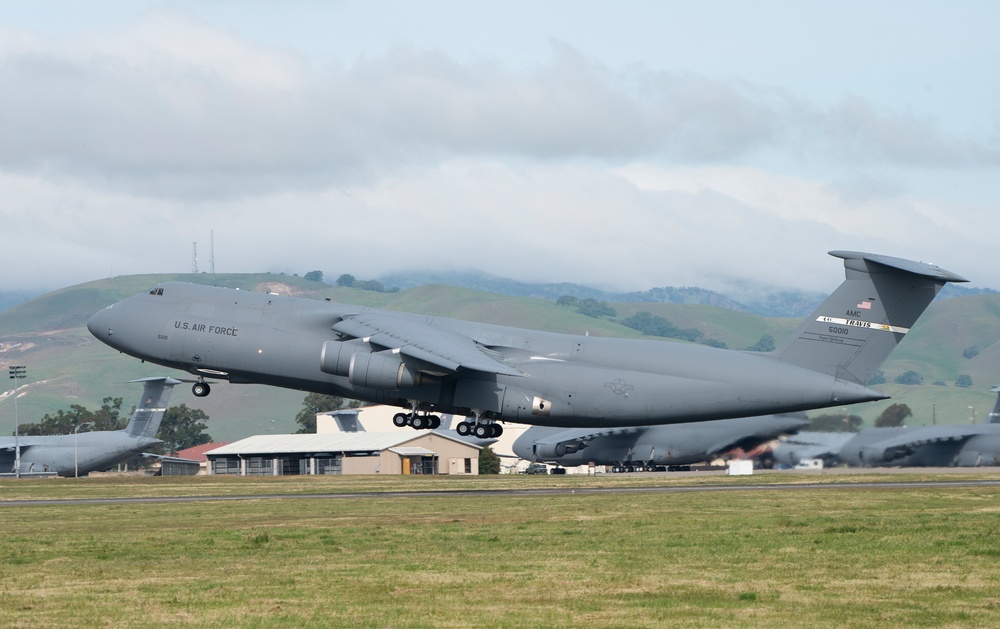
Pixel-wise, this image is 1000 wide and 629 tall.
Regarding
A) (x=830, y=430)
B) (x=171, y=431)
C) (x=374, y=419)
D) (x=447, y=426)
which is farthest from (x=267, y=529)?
(x=171, y=431)

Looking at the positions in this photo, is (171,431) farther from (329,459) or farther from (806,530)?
(806,530)

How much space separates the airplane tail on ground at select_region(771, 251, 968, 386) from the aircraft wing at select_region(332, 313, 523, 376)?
7640 mm

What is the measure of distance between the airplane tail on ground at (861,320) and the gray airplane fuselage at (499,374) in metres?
0.50

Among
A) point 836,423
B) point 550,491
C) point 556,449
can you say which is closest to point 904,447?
point 836,423

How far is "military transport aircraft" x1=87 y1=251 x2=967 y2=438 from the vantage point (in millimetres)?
30703

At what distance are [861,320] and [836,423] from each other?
1064cm

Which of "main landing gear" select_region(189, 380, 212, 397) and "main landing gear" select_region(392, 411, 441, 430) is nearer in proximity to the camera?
"main landing gear" select_region(392, 411, 441, 430)

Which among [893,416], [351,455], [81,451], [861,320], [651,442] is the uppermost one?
[861,320]

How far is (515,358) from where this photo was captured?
32562 millimetres

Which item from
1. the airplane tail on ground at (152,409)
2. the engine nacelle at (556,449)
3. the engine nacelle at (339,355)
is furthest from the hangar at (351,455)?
the engine nacelle at (339,355)

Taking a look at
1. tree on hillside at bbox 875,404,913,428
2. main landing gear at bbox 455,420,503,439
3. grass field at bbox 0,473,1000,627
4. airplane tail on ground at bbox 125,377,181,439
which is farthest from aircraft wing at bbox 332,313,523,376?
airplane tail on ground at bbox 125,377,181,439

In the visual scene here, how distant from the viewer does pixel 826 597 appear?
47.6 feet

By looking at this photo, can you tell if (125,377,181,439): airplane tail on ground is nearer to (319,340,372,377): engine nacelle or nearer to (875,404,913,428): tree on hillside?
(319,340,372,377): engine nacelle

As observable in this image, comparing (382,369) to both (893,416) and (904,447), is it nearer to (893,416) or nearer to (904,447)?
(904,447)
